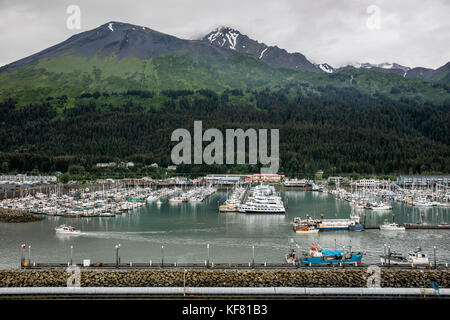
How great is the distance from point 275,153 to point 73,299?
248ft

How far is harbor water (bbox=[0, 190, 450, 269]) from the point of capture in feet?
79.8

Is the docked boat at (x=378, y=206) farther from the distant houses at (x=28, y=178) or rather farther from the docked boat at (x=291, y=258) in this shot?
the distant houses at (x=28, y=178)

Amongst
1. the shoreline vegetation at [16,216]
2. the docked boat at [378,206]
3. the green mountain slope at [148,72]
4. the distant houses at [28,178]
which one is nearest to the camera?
the shoreline vegetation at [16,216]

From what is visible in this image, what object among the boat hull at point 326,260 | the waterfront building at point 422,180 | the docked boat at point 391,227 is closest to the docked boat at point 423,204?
the docked boat at point 391,227

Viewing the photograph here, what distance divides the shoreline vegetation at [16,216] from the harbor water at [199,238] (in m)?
1.23

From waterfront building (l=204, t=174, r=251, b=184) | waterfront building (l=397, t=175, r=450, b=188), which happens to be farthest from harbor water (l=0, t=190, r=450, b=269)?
waterfront building (l=204, t=174, r=251, b=184)

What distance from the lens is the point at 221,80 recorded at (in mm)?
161750

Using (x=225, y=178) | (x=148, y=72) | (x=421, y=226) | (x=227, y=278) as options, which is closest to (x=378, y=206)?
(x=421, y=226)

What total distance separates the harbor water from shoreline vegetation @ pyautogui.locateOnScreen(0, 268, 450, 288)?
211 centimetres

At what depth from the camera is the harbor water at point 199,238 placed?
24.3 metres

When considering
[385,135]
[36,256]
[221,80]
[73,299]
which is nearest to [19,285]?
[73,299]

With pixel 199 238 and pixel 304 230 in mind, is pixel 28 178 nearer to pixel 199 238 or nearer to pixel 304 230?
pixel 199 238

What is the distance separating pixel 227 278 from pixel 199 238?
39.1 ft
